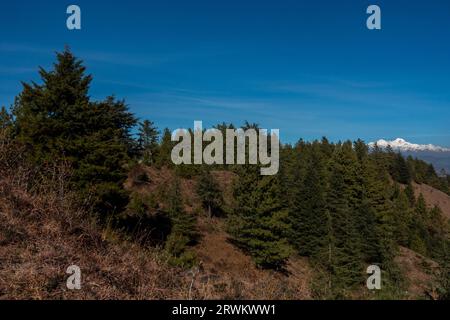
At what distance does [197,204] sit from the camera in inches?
1809

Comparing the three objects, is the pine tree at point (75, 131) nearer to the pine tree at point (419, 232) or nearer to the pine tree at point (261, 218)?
the pine tree at point (261, 218)

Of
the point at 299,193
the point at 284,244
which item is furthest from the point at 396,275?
the point at 299,193

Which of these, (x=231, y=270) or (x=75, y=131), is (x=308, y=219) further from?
(x=75, y=131)

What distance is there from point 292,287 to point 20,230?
4835 mm

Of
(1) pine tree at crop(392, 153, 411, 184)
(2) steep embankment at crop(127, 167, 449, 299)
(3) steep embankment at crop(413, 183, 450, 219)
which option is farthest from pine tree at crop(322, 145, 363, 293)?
(3) steep embankment at crop(413, 183, 450, 219)

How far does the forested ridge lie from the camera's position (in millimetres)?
11819

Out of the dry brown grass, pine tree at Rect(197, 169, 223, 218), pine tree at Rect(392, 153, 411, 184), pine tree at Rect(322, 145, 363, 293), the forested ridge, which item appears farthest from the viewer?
pine tree at Rect(392, 153, 411, 184)

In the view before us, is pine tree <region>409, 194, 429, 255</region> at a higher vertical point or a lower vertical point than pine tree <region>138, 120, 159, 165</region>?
lower

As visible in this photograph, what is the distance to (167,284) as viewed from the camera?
5.65 meters

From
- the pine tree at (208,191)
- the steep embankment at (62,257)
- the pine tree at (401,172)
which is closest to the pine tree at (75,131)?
the steep embankment at (62,257)

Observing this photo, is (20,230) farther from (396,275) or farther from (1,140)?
(396,275)

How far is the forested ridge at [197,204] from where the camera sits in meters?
11.8

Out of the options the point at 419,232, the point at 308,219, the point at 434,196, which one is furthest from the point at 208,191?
the point at 434,196

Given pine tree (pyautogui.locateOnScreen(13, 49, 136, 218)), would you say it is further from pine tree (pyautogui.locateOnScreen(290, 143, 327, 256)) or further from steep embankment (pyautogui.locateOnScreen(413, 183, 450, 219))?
steep embankment (pyautogui.locateOnScreen(413, 183, 450, 219))
